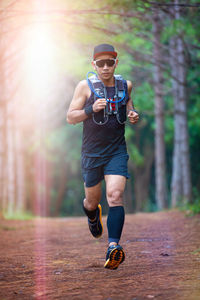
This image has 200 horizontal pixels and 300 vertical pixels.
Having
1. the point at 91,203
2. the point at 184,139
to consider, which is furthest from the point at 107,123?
the point at 184,139

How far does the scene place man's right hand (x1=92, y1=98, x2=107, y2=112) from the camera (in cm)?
567

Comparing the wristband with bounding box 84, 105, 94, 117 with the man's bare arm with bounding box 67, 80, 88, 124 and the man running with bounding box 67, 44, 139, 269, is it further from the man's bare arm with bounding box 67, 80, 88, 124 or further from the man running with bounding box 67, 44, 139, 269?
the man's bare arm with bounding box 67, 80, 88, 124

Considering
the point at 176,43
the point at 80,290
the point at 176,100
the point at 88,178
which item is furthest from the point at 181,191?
the point at 80,290

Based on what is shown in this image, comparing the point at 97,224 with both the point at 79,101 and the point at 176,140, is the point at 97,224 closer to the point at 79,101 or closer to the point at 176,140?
the point at 79,101

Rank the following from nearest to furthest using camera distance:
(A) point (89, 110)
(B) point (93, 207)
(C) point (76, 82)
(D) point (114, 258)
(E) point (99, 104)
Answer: (D) point (114, 258)
(E) point (99, 104)
(A) point (89, 110)
(B) point (93, 207)
(C) point (76, 82)

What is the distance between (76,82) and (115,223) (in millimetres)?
16851

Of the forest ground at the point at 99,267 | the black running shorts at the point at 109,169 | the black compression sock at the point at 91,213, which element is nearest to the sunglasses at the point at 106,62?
the black running shorts at the point at 109,169

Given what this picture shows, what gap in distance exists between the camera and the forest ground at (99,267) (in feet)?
15.0

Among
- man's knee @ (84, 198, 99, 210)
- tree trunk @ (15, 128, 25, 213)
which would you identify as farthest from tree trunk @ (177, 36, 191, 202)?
man's knee @ (84, 198, 99, 210)

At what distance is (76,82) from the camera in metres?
22.2

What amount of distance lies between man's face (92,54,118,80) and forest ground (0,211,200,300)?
216cm

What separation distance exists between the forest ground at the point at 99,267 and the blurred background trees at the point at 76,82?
11.9ft

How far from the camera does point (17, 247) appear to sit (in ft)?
26.8

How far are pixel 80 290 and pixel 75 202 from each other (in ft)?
108
